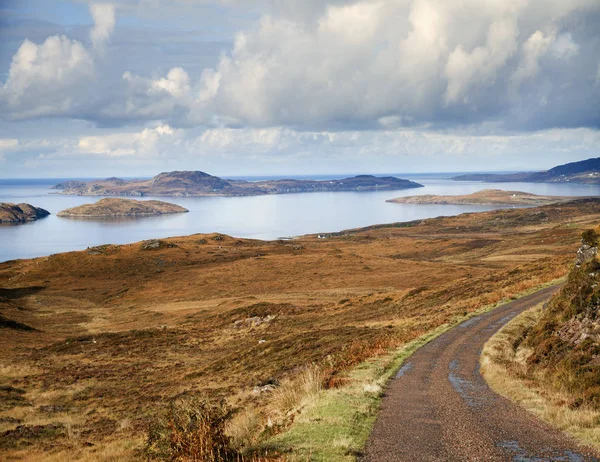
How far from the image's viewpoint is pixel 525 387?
1600 cm

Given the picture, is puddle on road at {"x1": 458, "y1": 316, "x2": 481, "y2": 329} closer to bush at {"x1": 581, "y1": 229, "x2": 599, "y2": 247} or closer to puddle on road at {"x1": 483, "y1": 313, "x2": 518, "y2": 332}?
puddle on road at {"x1": 483, "y1": 313, "x2": 518, "y2": 332}

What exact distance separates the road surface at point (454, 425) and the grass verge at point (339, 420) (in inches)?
12.2

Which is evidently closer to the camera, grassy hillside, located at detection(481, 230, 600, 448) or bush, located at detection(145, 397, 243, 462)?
bush, located at detection(145, 397, 243, 462)

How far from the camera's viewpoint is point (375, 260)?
9488 cm

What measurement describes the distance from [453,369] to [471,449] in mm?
8566

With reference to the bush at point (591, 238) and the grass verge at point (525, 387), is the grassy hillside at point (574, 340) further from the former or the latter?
the grass verge at point (525, 387)

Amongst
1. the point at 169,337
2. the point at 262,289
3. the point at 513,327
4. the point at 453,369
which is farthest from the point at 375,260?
the point at 453,369

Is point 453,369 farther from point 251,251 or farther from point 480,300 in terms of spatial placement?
point 251,251

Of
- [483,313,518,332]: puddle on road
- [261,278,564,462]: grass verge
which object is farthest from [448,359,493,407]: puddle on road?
[483,313,518,332]: puddle on road

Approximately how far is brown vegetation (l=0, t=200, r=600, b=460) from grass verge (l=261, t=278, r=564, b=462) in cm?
86

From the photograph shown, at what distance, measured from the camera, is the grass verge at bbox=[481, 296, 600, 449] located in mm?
11803

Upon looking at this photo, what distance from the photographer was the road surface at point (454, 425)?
1022cm

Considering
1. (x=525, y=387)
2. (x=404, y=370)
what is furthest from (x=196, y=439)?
(x=525, y=387)

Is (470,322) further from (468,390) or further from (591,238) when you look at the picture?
(468,390)
